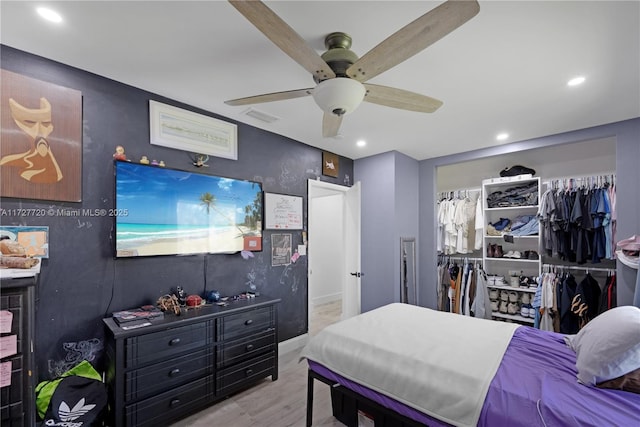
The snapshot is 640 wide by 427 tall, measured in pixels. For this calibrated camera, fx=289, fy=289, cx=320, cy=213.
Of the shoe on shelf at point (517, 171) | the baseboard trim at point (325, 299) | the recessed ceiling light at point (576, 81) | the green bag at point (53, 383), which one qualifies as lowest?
the baseboard trim at point (325, 299)

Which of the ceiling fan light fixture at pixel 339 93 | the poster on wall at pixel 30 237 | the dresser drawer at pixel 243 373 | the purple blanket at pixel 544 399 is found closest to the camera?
the purple blanket at pixel 544 399

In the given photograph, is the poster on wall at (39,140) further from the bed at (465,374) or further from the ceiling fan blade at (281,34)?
the bed at (465,374)

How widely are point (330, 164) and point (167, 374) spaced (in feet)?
9.43

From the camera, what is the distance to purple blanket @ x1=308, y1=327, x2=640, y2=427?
3.99 feet

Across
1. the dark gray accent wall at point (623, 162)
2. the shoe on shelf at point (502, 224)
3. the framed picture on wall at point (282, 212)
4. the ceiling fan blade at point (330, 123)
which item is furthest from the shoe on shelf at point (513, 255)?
the ceiling fan blade at point (330, 123)

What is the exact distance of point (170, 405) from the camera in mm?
2049

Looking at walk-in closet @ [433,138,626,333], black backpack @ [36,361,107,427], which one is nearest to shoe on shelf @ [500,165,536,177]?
walk-in closet @ [433,138,626,333]

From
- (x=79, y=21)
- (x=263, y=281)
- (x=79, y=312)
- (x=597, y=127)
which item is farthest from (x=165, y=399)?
(x=597, y=127)

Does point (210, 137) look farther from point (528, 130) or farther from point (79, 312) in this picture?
point (528, 130)

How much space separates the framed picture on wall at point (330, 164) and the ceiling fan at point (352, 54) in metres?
1.83

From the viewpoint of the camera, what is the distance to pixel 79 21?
1555 mm

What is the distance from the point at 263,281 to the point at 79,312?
1.54m

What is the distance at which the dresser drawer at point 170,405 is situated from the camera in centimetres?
191

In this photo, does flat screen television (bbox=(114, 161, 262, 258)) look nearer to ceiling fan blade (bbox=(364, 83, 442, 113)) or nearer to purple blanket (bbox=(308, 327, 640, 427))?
ceiling fan blade (bbox=(364, 83, 442, 113))
